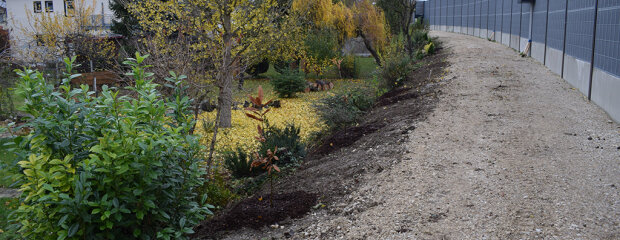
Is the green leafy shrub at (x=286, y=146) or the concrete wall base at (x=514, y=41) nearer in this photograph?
the green leafy shrub at (x=286, y=146)

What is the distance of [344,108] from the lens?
951 centimetres

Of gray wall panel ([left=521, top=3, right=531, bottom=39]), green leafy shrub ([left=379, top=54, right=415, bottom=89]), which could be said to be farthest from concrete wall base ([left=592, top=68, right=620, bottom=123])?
gray wall panel ([left=521, top=3, right=531, bottom=39])

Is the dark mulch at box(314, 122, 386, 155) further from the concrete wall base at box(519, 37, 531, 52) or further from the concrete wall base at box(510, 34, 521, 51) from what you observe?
the concrete wall base at box(510, 34, 521, 51)

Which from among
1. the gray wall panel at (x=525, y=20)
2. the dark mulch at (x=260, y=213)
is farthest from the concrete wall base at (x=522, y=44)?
the dark mulch at (x=260, y=213)

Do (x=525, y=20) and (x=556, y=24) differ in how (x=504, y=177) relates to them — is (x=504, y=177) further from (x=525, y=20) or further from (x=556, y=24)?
(x=525, y=20)

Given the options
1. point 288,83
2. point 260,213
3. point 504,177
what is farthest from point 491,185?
point 288,83

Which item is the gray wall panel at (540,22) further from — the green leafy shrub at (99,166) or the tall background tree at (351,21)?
the green leafy shrub at (99,166)

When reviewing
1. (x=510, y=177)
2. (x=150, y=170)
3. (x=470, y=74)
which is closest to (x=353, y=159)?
(x=510, y=177)

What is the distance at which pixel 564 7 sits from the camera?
12.1 metres

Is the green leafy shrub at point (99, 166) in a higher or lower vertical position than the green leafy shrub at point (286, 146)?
higher

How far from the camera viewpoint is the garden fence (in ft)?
26.2

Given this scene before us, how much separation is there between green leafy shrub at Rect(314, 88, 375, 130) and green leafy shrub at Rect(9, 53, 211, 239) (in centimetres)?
545

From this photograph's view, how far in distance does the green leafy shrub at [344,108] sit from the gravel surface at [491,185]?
5.37ft

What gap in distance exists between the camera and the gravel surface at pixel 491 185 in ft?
13.2
